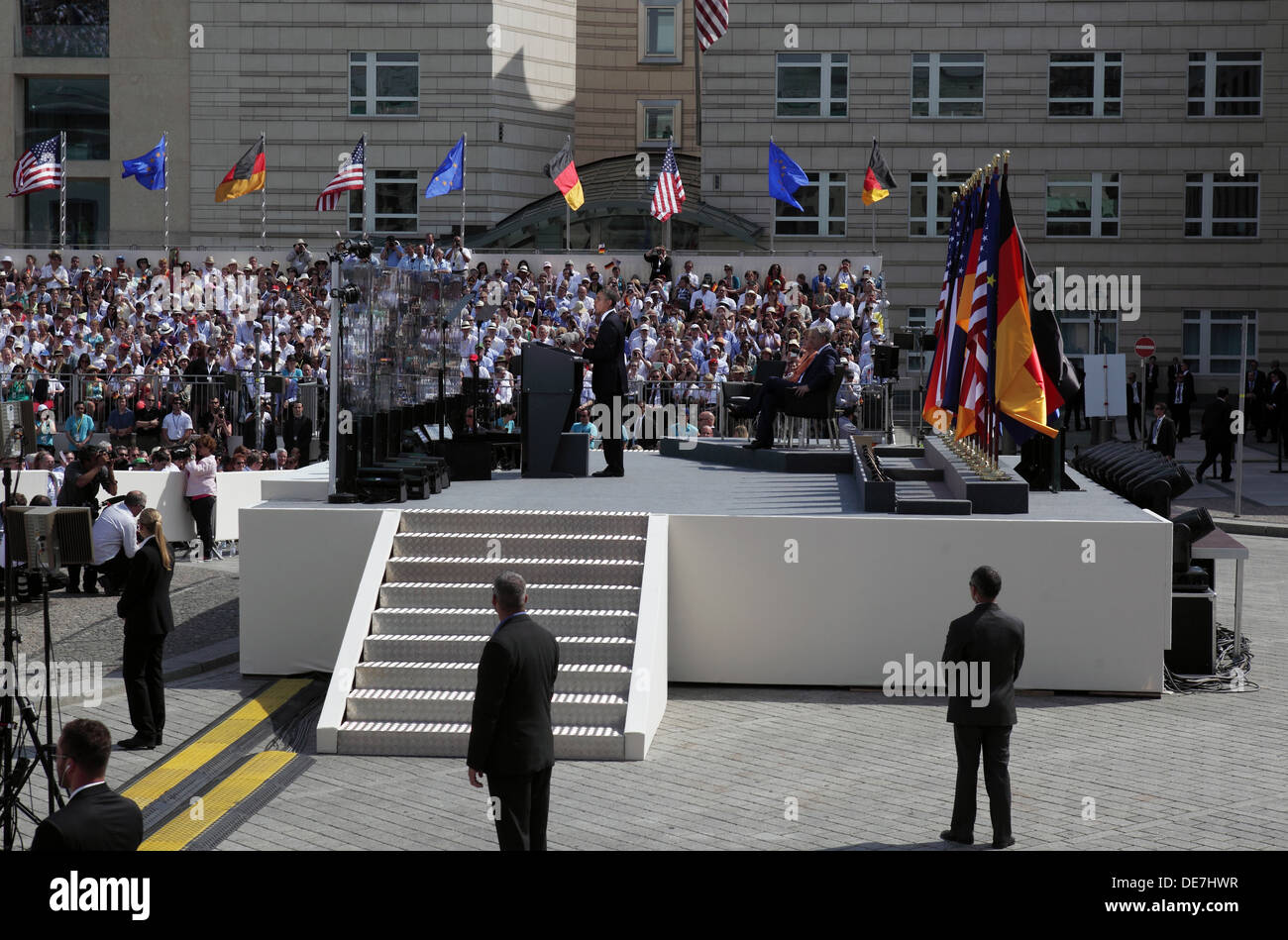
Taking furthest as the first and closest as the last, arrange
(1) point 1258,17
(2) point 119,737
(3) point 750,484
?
(1) point 1258,17, (3) point 750,484, (2) point 119,737

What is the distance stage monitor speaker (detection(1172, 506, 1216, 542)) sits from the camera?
15648mm

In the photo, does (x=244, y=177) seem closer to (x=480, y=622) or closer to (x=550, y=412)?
(x=550, y=412)

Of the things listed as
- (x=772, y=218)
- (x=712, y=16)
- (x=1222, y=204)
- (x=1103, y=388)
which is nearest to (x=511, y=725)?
(x=1103, y=388)

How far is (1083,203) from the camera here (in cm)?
4738

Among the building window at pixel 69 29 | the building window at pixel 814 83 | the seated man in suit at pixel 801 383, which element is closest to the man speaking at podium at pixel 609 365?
the seated man in suit at pixel 801 383

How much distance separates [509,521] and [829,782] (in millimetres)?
4672

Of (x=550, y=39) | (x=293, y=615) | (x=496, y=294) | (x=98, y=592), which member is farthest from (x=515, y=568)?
(x=550, y=39)

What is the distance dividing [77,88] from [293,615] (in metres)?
40.1

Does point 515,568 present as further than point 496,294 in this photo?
No

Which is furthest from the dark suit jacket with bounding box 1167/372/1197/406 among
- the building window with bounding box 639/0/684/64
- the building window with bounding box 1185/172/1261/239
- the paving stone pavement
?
the paving stone pavement

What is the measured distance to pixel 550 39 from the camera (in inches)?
1976

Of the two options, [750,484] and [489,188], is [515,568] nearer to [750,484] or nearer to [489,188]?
[750,484]
